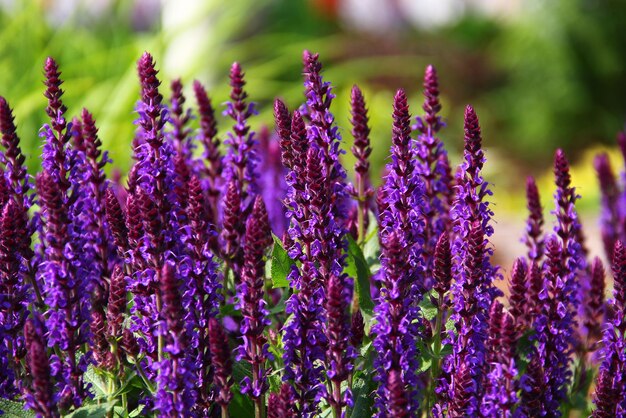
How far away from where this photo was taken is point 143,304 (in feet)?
8.25

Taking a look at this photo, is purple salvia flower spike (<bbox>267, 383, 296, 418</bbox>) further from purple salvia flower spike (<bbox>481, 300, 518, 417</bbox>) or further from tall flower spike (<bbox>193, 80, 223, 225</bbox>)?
tall flower spike (<bbox>193, 80, 223, 225</bbox>)

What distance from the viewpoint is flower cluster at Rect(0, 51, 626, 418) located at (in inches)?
91.5

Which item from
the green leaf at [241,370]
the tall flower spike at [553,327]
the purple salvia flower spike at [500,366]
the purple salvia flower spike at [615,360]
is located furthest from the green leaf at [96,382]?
the purple salvia flower spike at [615,360]

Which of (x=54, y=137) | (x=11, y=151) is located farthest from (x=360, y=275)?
(x=11, y=151)

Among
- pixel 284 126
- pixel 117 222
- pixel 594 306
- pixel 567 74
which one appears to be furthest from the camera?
pixel 567 74

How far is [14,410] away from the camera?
2.52 meters

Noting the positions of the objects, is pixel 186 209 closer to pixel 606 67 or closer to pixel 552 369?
pixel 552 369

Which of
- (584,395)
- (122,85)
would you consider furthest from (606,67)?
(584,395)

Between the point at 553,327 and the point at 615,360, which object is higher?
the point at 553,327

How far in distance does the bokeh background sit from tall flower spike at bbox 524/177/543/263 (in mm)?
4141

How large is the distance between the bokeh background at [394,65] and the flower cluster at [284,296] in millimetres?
3834

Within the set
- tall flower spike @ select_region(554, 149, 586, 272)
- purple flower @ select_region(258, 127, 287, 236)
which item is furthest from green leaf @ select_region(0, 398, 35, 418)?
purple flower @ select_region(258, 127, 287, 236)

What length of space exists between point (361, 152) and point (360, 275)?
1.72 feet

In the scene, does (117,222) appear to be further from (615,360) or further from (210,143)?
(615,360)
